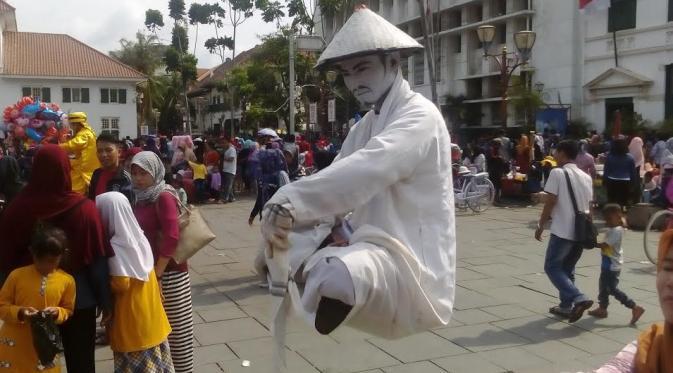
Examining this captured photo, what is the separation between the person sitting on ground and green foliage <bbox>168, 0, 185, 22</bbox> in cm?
5062

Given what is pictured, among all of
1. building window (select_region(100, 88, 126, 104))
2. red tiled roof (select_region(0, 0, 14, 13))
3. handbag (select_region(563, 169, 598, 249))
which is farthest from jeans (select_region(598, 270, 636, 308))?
red tiled roof (select_region(0, 0, 14, 13))

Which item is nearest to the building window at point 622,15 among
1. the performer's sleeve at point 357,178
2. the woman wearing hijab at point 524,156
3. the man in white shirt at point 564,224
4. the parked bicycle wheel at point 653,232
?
the woman wearing hijab at point 524,156

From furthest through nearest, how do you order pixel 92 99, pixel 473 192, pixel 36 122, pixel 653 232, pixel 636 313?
pixel 92 99, pixel 473 192, pixel 653 232, pixel 36 122, pixel 636 313

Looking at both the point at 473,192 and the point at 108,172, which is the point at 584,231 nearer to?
the point at 108,172

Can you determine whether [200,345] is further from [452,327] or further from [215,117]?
[215,117]

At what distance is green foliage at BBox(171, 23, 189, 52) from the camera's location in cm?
5172

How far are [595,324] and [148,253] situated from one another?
3985 millimetres

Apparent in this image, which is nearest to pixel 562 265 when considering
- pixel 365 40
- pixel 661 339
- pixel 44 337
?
pixel 365 40

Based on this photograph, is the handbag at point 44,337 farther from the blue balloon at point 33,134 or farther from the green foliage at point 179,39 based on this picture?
Result: the green foliage at point 179,39

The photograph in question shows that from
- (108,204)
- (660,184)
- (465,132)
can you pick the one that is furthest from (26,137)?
(465,132)

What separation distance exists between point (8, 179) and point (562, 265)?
550 centimetres

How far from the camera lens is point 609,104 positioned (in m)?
27.1

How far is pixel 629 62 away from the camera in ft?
85.0

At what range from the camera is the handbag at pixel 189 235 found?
14.0ft
